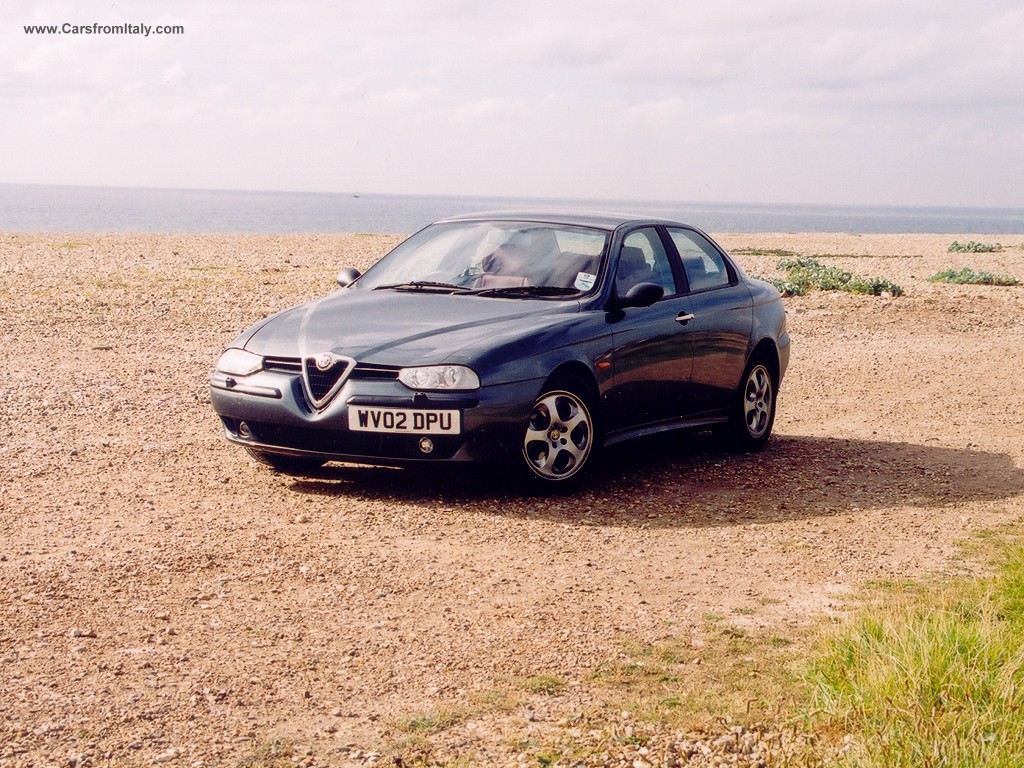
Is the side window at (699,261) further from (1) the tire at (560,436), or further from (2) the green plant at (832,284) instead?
Answer: (2) the green plant at (832,284)

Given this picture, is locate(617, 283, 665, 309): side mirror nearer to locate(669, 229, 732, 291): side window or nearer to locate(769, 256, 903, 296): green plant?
locate(669, 229, 732, 291): side window

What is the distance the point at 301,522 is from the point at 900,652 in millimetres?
3458

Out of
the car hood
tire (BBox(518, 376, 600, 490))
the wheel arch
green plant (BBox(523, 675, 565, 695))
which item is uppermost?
the car hood

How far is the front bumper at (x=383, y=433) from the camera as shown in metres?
6.99

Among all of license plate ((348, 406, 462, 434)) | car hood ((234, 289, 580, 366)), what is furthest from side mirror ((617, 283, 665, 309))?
license plate ((348, 406, 462, 434))

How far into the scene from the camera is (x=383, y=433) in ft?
23.0

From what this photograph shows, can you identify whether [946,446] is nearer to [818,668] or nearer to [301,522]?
[301,522]

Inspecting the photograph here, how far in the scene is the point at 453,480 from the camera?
7.84 m

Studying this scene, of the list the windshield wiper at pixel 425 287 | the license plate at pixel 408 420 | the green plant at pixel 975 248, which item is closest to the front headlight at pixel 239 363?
the license plate at pixel 408 420

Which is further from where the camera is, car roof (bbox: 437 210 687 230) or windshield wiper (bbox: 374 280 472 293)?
car roof (bbox: 437 210 687 230)

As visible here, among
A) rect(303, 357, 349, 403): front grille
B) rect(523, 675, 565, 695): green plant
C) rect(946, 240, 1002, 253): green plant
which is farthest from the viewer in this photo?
rect(946, 240, 1002, 253): green plant

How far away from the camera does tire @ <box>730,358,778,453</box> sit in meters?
9.18

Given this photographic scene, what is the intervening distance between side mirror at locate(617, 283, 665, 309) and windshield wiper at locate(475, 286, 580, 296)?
28 cm

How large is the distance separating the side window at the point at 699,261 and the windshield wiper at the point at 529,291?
1.21 meters
